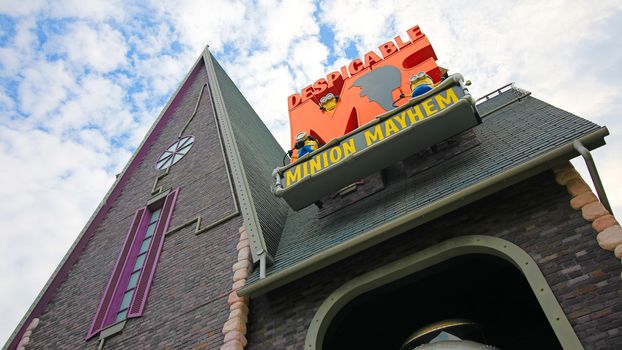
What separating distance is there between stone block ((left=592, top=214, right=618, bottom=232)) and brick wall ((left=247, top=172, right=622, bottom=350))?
0.27 feet

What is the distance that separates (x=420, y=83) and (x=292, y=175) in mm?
2989

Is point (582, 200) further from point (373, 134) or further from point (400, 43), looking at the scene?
point (400, 43)

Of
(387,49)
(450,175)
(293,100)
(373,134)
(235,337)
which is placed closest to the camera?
(235,337)

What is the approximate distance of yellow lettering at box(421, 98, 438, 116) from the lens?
683 centimetres

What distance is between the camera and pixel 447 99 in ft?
22.4

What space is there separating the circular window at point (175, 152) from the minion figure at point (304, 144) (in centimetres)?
450

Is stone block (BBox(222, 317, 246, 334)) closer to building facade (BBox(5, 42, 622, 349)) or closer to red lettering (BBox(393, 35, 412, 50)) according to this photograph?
building facade (BBox(5, 42, 622, 349))

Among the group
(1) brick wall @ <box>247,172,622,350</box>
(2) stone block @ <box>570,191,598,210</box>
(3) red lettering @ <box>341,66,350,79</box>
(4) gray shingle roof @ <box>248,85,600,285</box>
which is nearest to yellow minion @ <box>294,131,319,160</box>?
(4) gray shingle roof @ <box>248,85,600,285</box>

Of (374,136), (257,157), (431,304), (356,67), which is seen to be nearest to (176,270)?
(257,157)

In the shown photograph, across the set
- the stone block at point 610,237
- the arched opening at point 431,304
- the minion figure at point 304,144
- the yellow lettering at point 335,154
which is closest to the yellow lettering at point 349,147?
the yellow lettering at point 335,154

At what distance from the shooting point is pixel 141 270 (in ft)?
29.3

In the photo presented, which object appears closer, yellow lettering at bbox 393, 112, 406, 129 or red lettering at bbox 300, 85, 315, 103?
yellow lettering at bbox 393, 112, 406, 129

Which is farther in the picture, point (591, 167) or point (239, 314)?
point (239, 314)

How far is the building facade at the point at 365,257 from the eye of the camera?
4.83m
